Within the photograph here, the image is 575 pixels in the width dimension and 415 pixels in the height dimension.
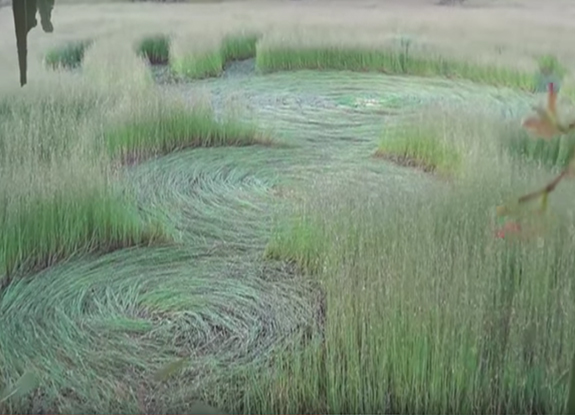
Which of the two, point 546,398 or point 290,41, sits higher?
point 290,41

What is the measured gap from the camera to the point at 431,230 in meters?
1.02

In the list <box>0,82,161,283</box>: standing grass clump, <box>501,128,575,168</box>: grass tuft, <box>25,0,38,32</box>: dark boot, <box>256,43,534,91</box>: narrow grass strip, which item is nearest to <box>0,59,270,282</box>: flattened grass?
<box>0,82,161,283</box>: standing grass clump

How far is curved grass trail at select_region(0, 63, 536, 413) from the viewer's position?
104 cm

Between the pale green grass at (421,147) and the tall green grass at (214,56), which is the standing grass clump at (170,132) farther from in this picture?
the pale green grass at (421,147)

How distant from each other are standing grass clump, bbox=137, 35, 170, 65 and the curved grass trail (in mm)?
165

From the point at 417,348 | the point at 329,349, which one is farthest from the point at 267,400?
the point at 417,348

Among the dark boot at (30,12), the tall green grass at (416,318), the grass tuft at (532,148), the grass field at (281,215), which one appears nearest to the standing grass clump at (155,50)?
the grass field at (281,215)

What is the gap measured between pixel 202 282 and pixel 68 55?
1.35 ft

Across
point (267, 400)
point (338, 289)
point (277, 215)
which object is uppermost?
point (277, 215)

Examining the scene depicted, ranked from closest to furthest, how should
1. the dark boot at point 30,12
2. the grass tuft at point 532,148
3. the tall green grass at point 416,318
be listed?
the dark boot at point 30,12 < the grass tuft at point 532,148 < the tall green grass at point 416,318

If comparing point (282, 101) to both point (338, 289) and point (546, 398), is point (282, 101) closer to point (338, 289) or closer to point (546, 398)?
point (338, 289)

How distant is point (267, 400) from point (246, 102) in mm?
452

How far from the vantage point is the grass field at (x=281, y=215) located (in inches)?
40.1

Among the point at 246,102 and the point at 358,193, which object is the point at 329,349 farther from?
the point at 246,102
